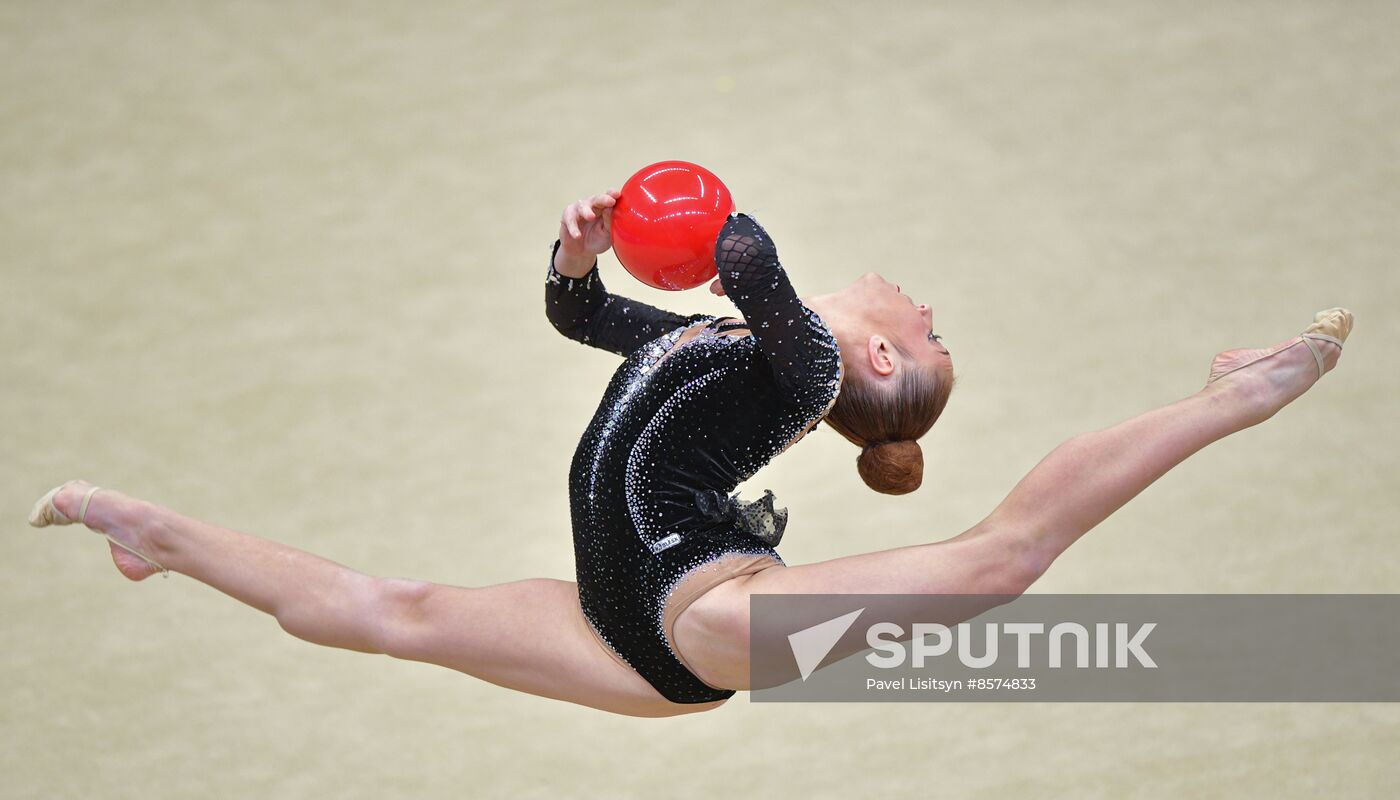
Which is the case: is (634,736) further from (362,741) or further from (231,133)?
(231,133)

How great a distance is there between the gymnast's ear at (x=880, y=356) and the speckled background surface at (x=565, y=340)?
57.5 inches

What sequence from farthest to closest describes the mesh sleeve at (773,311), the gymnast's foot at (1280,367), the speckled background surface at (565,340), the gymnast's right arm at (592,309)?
1. the speckled background surface at (565,340)
2. the gymnast's right arm at (592,309)
3. the gymnast's foot at (1280,367)
4. the mesh sleeve at (773,311)

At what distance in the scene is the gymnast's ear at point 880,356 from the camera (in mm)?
2660

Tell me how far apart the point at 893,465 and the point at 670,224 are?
56 cm

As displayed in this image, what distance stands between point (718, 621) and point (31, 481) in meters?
2.61

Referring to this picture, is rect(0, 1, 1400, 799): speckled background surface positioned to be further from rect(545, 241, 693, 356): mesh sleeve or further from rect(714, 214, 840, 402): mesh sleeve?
rect(714, 214, 840, 402): mesh sleeve

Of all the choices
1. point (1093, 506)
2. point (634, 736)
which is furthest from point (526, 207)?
point (1093, 506)

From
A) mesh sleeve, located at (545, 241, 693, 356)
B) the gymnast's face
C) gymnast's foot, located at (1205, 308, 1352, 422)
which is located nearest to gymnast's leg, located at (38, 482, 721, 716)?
mesh sleeve, located at (545, 241, 693, 356)

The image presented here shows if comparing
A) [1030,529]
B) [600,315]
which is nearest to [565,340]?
[600,315]

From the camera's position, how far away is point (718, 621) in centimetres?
255

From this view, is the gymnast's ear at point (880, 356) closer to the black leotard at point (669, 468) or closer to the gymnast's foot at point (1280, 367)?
the black leotard at point (669, 468)

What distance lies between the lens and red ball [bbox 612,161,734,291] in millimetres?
2605

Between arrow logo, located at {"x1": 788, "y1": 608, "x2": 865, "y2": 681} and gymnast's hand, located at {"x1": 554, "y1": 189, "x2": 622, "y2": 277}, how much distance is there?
0.75 metres

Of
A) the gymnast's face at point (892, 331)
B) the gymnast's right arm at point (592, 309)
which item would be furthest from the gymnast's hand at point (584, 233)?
the gymnast's face at point (892, 331)
